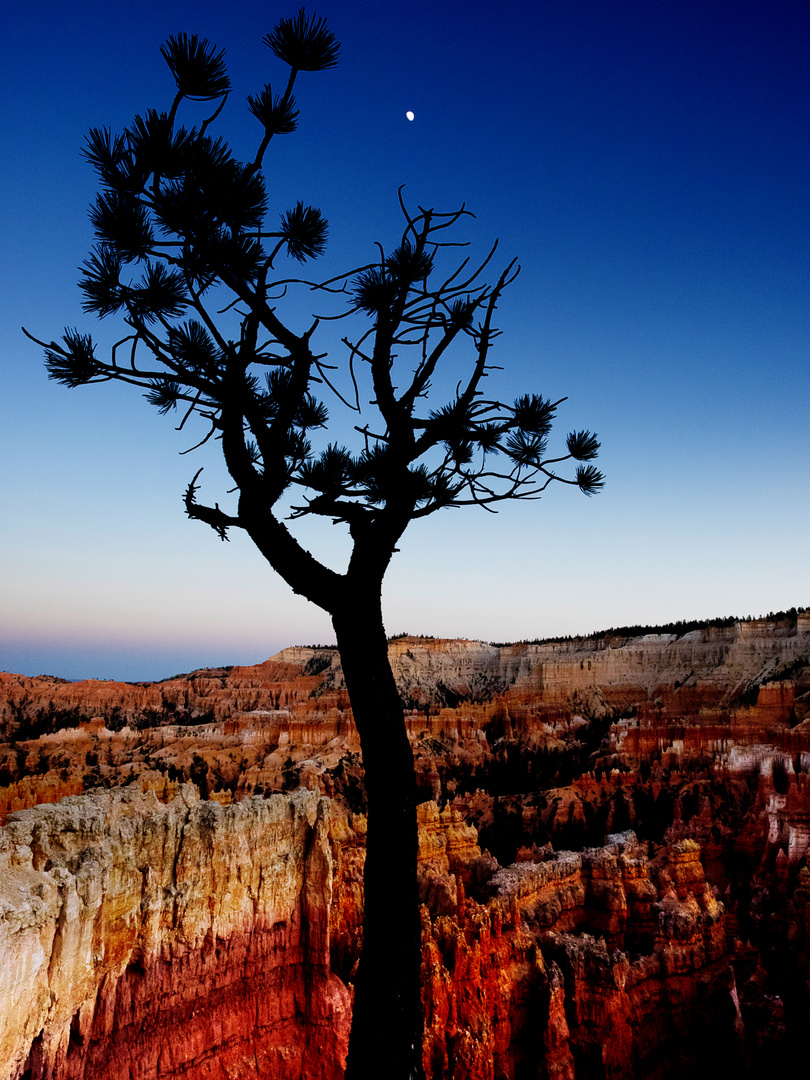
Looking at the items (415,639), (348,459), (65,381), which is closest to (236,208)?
(65,381)

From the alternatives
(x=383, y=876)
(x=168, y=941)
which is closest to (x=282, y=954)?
(x=168, y=941)

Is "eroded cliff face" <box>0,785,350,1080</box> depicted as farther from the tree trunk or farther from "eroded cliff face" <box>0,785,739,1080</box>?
the tree trunk

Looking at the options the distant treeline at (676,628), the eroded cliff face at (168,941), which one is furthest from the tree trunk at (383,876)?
the distant treeline at (676,628)

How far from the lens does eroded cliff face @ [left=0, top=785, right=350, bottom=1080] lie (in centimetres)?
646

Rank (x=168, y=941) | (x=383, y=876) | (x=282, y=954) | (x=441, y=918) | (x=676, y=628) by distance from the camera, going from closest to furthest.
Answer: (x=383, y=876) → (x=168, y=941) → (x=282, y=954) → (x=441, y=918) → (x=676, y=628)

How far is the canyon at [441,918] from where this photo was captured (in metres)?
7.34

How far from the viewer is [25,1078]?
6.19 metres

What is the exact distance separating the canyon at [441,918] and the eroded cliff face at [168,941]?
0.03 meters

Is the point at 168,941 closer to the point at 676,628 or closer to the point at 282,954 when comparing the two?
the point at 282,954

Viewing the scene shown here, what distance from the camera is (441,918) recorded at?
12414mm

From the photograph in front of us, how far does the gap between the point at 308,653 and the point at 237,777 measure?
54.5m

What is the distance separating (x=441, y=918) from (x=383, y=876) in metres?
11.2

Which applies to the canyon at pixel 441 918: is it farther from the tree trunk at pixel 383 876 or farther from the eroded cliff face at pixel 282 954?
the tree trunk at pixel 383 876

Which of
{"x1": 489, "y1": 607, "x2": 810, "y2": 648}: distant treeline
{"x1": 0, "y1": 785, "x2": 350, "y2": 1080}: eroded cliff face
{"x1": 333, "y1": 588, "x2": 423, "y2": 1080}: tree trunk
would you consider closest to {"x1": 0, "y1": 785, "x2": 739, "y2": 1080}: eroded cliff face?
{"x1": 0, "y1": 785, "x2": 350, "y2": 1080}: eroded cliff face
